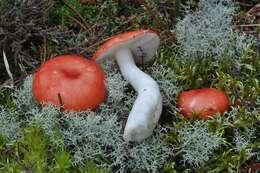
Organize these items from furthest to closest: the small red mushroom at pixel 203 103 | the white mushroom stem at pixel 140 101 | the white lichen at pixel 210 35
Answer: the white lichen at pixel 210 35
the small red mushroom at pixel 203 103
the white mushroom stem at pixel 140 101

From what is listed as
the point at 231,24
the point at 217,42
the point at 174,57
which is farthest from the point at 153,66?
the point at 231,24

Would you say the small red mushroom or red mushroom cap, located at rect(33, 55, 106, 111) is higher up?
red mushroom cap, located at rect(33, 55, 106, 111)

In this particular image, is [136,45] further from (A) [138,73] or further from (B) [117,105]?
(B) [117,105]

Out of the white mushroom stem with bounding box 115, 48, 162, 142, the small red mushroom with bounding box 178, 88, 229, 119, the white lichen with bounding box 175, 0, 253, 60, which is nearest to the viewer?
the white mushroom stem with bounding box 115, 48, 162, 142

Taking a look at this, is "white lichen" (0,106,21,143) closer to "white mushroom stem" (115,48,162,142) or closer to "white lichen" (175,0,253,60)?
"white mushroom stem" (115,48,162,142)

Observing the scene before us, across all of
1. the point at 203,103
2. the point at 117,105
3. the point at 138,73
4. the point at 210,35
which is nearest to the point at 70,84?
the point at 117,105

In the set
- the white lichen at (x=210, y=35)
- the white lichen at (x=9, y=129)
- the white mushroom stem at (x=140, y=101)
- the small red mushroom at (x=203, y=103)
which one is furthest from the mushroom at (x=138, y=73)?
the white lichen at (x=9, y=129)

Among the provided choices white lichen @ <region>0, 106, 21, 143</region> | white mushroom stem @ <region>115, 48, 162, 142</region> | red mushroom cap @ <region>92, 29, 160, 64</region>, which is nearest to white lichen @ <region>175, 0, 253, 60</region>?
red mushroom cap @ <region>92, 29, 160, 64</region>

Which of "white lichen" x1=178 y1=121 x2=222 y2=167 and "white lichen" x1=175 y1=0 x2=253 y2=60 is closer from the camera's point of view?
"white lichen" x1=178 y1=121 x2=222 y2=167

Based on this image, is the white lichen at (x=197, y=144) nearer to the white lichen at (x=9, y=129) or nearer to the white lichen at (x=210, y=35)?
the white lichen at (x=210, y=35)
